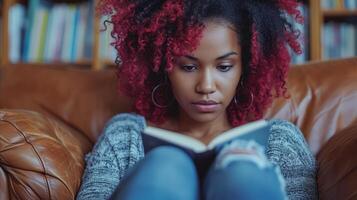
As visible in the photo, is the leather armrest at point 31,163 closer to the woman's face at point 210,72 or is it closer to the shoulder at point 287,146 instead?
the woman's face at point 210,72

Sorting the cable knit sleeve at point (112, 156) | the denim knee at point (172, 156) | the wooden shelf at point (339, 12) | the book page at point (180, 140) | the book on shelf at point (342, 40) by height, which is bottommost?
the cable knit sleeve at point (112, 156)

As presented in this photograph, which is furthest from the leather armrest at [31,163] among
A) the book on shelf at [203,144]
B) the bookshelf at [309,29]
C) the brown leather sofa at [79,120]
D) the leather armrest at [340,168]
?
the bookshelf at [309,29]

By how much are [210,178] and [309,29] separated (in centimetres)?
133

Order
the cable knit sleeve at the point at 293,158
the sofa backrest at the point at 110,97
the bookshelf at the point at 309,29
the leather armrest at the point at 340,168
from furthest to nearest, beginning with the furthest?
the bookshelf at the point at 309,29 → the sofa backrest at the point at 110,97 → the cable knit sleeve at the point at 293,158 → the leather armrest at the point at 340,168

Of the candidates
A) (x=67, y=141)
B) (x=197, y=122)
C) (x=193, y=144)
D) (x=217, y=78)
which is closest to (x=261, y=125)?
(x=193, y=144)

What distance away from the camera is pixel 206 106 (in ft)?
4.01

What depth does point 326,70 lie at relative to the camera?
145 centimetres

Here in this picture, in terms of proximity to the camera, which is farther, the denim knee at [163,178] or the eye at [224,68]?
the eye at [224,68]

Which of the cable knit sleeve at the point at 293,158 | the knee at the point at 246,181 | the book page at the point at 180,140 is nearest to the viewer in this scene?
the knee at the point at 246,181

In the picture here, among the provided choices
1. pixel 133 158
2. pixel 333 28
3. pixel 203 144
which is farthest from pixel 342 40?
pixel 203 144

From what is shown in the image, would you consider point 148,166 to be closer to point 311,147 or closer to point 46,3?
point 311,147

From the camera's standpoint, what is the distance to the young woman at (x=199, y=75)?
1184 mm

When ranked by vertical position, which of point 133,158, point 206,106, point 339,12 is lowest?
point 133,158

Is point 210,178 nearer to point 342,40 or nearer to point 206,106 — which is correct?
point 206,106
